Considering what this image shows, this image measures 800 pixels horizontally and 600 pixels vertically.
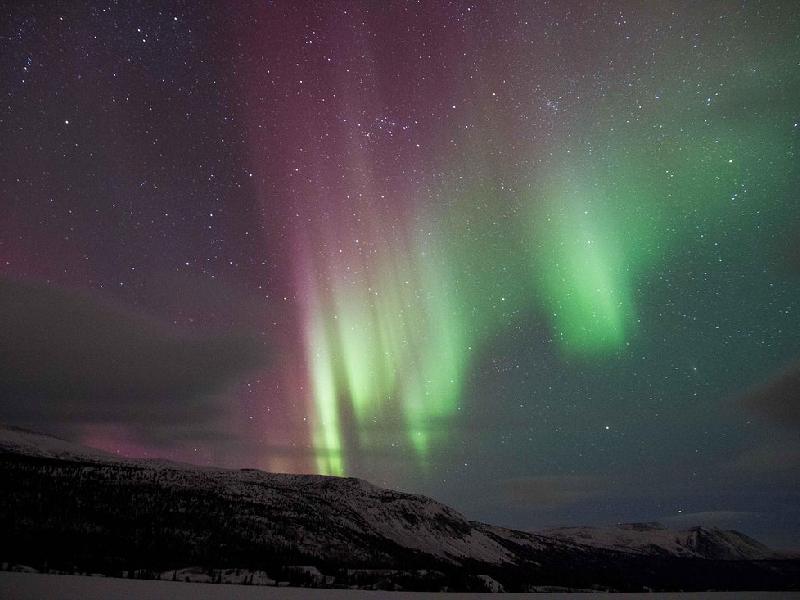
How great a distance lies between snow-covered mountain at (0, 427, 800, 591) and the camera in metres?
66.2

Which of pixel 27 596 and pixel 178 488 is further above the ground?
pixel 178 488

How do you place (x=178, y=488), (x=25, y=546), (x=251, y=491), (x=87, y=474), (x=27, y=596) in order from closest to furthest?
(x=27, y=596) → (x=25, y=546) → (x=87, y=474) → (x=178, y=488) → (x=251, y=491)

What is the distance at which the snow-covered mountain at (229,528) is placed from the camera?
66250 millimetres

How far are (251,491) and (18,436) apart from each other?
316ft

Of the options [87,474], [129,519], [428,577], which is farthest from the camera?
[87,474]

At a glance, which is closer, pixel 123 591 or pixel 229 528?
pixel 123 591

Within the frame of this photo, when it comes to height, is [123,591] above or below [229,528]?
below

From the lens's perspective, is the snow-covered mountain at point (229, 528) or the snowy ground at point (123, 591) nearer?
the snowy ground at point (123, 591)

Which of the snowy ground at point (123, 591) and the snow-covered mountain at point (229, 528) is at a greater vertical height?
the snow-covered mountain at point (229, 528)

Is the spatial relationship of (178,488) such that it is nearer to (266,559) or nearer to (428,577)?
(266,559)

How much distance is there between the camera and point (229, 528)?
3846 inches

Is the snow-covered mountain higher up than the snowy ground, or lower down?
higher up

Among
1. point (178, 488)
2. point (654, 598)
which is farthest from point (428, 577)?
point (178, 488)

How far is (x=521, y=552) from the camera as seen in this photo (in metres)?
199
